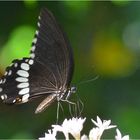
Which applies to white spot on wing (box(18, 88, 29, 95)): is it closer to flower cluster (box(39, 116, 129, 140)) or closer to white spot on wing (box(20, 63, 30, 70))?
white spot on wing (box(20, 63, 30, 70))

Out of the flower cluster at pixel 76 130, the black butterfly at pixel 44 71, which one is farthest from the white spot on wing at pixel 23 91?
the flower cluster at pixel 76 130

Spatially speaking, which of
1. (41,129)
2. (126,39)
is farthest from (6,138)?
(126,39)

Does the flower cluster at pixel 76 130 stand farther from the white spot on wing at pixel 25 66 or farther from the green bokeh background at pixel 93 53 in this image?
the green bokeh background at pixel 93 53

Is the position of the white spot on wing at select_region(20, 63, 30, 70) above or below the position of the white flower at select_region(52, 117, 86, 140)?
above

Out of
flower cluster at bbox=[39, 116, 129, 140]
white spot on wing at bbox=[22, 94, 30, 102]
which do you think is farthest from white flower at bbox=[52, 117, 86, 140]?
white spot on wing at bbox=[22, 94, 30, 102]

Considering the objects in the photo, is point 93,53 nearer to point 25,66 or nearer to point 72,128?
point 25,66
